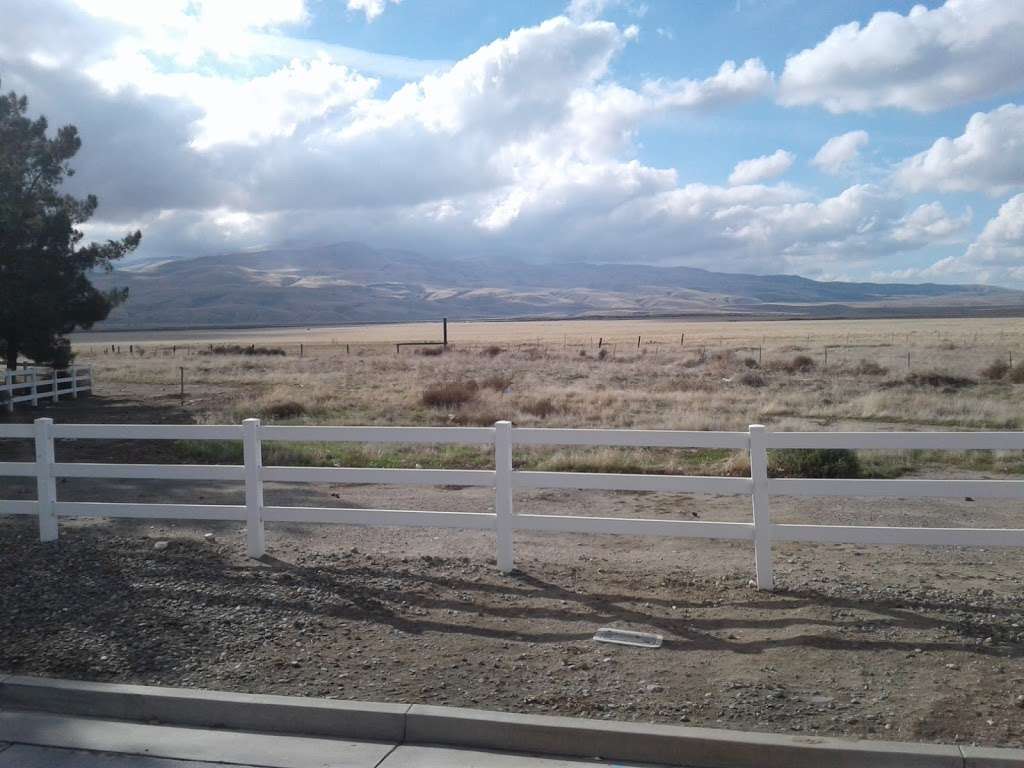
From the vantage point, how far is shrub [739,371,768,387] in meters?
32.0

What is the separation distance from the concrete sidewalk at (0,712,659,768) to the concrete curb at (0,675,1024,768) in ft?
0.25

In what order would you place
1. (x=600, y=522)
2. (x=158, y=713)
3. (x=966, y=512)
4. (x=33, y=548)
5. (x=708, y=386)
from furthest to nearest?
(x=708, y=386)
(x=966, y=512)
(x=33, y=548)
(x=600, y=522)
(x=158, y=713)

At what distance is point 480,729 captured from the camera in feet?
16.3

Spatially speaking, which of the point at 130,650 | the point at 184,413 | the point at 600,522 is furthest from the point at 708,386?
the point at 130,650

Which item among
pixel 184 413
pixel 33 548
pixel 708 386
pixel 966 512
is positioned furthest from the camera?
pixel 708 386

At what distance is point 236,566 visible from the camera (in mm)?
7914

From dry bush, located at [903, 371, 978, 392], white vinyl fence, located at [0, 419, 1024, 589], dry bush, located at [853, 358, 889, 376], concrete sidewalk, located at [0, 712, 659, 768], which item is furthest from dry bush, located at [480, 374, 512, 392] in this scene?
concrete sidewalk, located at [0, 712, 659, 768]

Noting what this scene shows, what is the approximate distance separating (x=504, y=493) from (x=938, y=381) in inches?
1087

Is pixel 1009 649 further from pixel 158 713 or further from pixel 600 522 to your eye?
pixel 158 713

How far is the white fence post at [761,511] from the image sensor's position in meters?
7.06

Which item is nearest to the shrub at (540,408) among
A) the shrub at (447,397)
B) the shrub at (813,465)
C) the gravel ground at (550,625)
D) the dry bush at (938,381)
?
the shrub at (447,397)

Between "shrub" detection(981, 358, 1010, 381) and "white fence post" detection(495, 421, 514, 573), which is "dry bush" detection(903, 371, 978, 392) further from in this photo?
"white fence post" detection(495, 421, 514, 573)

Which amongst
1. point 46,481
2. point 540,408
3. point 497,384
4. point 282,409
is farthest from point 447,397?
point 46,481

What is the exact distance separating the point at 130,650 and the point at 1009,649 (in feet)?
18.0
